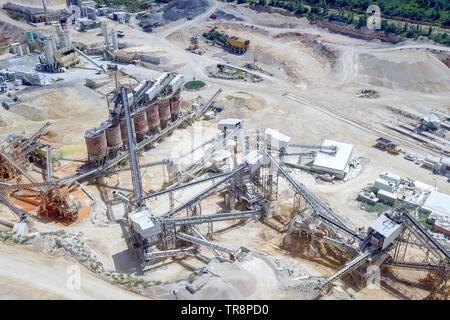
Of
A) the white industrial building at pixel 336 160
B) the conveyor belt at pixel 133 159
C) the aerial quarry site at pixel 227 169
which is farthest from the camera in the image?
the white industrial building at pixel 336 160

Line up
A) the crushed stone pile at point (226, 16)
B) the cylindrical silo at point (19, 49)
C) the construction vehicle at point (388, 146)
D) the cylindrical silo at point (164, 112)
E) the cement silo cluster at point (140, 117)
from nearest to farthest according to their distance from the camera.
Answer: the cement silo cluster at point (140, 117) < the construction vehicle at point (388, 146) < the cylindrical silo at point (164, 112) < the cylindrical silo at point (19, 49) < the crushed stone pile at point (226, 16)

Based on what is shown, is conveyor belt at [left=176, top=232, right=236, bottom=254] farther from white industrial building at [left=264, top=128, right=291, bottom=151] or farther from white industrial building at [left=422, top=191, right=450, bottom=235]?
Result: white industrial building at [left=422, top=191, right=450, bottom=235]

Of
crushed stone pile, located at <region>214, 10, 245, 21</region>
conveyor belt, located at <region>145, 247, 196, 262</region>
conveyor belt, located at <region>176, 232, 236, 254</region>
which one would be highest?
crushed stone pile, located at <region>214, 10, 245, 21</region>

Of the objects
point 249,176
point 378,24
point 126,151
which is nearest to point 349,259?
point 249,176

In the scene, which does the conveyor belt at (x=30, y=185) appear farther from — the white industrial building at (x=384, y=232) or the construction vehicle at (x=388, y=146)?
the construction vehicle at (x=388, y=146)

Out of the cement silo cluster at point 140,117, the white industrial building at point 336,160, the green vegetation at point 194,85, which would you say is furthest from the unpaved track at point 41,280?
the green vegetation at point 194,85

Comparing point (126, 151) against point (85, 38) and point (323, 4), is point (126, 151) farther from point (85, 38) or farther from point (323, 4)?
point (323, 4)

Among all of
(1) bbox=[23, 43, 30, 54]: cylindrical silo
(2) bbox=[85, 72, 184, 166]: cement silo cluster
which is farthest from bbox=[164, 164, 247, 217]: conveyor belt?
(1) bbox=[23, 43, 30, 54]: cylindrical silo
